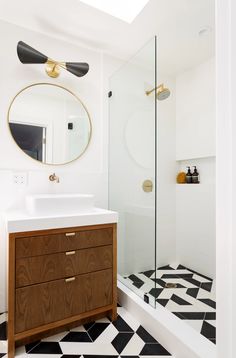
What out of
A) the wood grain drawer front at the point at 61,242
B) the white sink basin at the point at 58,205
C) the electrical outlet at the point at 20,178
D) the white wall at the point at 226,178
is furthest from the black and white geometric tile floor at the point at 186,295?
the electrical outlet at the point at 20,178

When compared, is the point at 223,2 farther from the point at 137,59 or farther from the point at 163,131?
the point at 163,131

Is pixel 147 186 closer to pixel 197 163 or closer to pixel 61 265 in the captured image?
pixel 61 265

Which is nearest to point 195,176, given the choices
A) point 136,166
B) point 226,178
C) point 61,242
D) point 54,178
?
point 136,166

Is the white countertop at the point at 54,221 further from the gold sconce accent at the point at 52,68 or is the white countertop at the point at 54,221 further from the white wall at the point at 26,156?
the gold sconce accent at the point at 52,68

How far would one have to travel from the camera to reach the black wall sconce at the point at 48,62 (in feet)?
5.44

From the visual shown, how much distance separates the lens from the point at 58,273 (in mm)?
1387

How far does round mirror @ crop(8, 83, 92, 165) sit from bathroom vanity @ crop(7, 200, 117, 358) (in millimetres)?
657

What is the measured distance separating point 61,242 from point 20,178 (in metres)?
0.68

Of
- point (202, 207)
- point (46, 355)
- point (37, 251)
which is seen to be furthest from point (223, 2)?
point (202, 207)

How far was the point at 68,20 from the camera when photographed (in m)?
1.73

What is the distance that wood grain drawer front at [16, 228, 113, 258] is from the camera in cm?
129

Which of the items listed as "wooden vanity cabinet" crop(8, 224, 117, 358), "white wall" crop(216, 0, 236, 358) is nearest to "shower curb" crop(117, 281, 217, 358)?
"wooden vanity cabinet" crop(8, 224, 117, 358)

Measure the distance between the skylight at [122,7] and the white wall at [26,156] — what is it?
49cm

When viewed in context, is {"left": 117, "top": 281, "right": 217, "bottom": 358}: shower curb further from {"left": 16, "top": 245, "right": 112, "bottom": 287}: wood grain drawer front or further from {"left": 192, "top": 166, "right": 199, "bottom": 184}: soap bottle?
{"left": 192, "top": 166, "right": 199, "bottom": 184}: soap bottle
